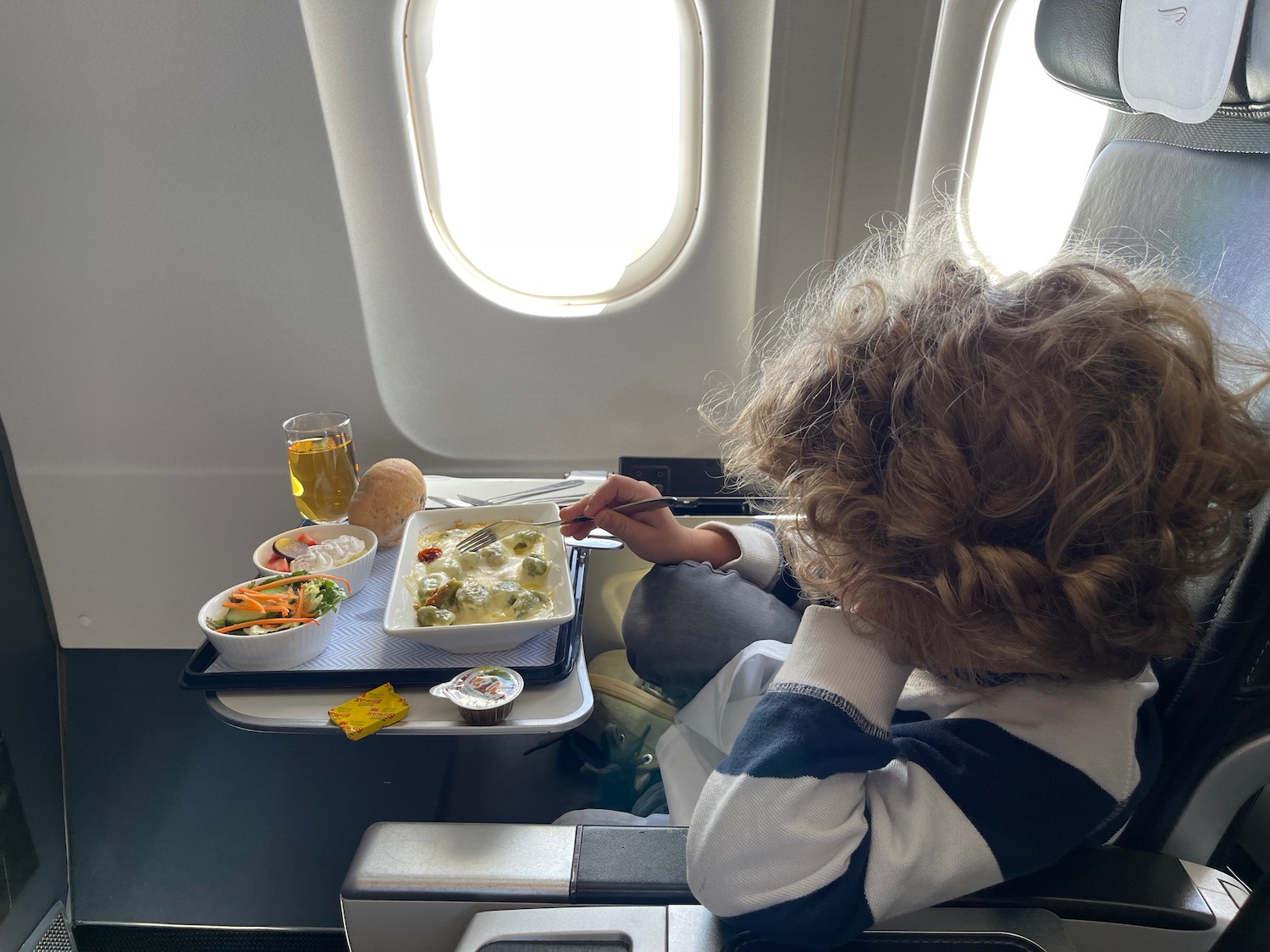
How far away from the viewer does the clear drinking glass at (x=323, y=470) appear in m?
1.30

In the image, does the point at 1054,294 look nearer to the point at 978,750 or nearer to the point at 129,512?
the point at 978,750

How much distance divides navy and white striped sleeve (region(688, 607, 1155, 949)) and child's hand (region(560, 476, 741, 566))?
16.8 inches

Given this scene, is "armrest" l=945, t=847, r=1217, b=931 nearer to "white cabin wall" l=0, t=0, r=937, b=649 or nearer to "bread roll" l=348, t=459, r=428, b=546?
"bread roll" l=348, t=459, r=428, b=546

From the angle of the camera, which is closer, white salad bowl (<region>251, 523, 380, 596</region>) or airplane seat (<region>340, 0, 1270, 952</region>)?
airplane seat (<region>340, 0, 1270, 952</region>)

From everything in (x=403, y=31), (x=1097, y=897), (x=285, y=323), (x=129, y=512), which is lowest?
(x=129, y=512)

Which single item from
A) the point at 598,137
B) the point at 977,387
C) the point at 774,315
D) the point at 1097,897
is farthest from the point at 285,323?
the point at 1097,897

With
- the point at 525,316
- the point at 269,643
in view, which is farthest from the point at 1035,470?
the point at 525,316

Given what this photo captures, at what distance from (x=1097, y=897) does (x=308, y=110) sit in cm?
168

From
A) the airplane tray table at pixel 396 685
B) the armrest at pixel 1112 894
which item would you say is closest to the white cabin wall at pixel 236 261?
the airplane tray table at pixel 396 685

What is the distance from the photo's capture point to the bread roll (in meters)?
1.24

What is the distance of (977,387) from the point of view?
2.22 feet

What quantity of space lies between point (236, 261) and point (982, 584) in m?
1.60

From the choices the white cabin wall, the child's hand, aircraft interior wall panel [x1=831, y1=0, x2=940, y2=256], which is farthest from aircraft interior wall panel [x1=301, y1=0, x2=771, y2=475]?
the child's hand

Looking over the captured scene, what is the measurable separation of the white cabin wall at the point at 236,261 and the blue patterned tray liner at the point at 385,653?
2.86 ft
